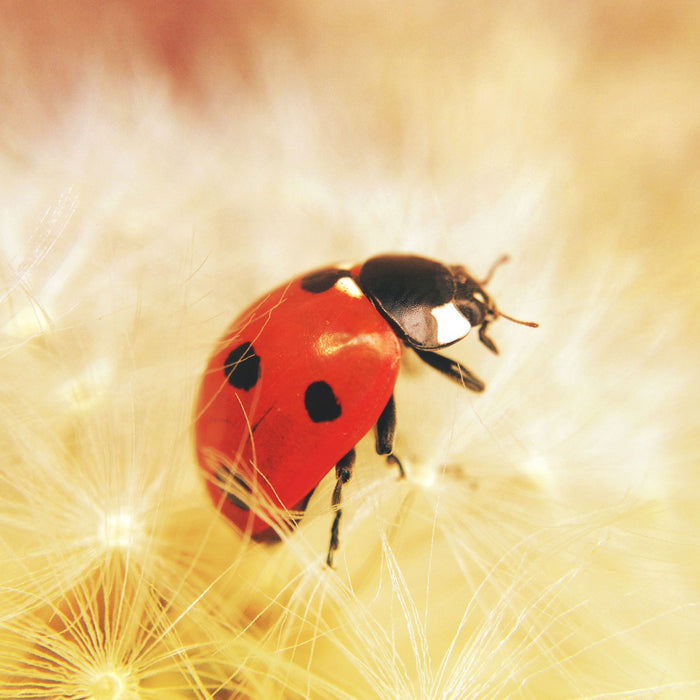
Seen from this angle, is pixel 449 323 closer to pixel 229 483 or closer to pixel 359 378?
pixel 359 378

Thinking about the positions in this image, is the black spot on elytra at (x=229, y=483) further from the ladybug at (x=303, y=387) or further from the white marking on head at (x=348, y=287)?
the white marking on head at (x=348, y=287)

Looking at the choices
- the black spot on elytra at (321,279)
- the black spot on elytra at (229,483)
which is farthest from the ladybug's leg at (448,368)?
the black spot on elytra at (229,483)

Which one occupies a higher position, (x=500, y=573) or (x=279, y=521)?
(x=279, y=521)

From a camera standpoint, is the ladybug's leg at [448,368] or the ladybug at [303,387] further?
the ladybug's leg at [448,368]

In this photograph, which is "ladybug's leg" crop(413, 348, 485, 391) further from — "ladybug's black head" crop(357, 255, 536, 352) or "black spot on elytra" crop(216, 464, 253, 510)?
"black spot on elytra" crop(216, 464, 253, 510)

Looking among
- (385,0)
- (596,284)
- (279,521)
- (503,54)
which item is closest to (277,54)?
(385,0)

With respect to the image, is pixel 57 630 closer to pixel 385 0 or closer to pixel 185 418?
pixel 185 418

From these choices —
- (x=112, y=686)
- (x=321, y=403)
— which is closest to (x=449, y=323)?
(x=321, y=403)
